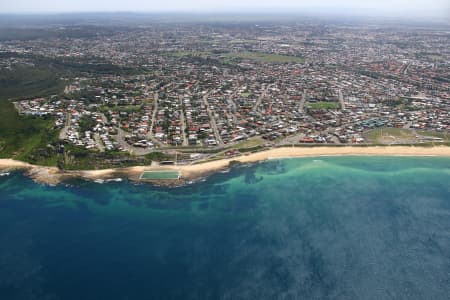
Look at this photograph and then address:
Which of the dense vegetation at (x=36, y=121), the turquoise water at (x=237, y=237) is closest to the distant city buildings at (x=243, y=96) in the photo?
the dense vegetation at (x=36, y=121)

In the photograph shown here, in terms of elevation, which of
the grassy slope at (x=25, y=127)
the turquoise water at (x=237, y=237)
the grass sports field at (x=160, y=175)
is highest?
the grassy slope at (x=25, y=127)

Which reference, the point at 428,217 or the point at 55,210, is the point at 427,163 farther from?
the point at 55,210

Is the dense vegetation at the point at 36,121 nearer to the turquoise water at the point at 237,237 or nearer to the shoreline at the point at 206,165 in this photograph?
the shoreline at the point at 206,165

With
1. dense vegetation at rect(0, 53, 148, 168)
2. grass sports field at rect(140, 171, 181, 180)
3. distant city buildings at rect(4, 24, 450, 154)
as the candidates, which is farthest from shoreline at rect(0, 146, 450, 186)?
distant city buildings at rect(4, 24, 450, 154)

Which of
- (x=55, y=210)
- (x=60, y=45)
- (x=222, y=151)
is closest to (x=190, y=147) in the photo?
(x=222, y=151)

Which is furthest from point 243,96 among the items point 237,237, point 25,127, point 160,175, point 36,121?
point 237,237

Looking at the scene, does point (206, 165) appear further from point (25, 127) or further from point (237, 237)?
point (25, 127)

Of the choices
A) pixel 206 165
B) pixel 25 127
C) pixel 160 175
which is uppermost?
pixel 25 127
